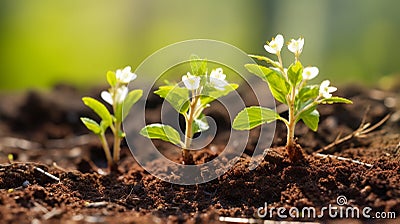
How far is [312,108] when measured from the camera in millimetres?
2025

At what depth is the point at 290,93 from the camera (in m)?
2.02

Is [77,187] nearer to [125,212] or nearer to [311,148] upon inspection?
[125,212]

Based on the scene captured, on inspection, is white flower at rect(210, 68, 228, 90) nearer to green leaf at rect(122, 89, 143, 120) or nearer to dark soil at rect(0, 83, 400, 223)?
dark soil at rect(0, 83, 400, 223)

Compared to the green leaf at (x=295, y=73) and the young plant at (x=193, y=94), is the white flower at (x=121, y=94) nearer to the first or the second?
the young plant at (x=193, y=94)

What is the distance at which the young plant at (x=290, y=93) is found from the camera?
6.42ft

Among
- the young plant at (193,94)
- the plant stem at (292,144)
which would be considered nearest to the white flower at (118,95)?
the young plant at (193,94)

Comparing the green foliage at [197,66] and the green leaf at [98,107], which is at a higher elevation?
the green foliage at [197,66]

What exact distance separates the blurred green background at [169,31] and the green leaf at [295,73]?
5882 mm

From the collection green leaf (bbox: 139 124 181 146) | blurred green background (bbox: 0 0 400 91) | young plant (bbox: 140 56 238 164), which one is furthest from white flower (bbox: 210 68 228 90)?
blurred green background (bbox: 0 0 400 91)

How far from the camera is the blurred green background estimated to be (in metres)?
8.95

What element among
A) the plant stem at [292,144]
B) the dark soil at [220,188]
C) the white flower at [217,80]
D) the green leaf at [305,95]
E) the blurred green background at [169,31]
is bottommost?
the dark soil at [220,188]

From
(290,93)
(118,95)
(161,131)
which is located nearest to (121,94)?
(118,95)

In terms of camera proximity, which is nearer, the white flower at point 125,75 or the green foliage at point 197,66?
the green foliage at point 197,66

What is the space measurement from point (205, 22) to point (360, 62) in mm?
3573
